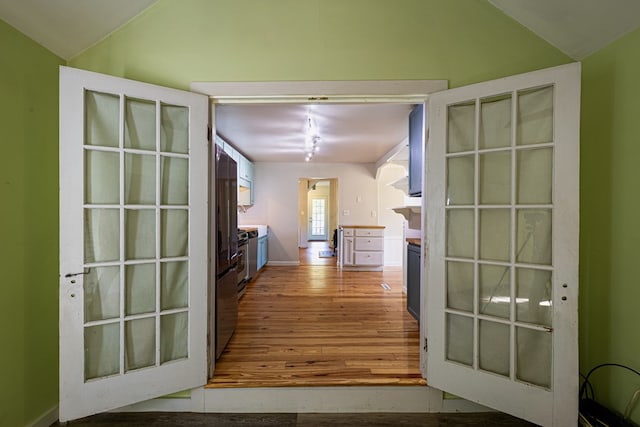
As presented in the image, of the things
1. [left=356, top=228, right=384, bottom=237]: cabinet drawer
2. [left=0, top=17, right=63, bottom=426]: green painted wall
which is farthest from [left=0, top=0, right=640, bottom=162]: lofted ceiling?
[left=356, top=228, right=384, bottom=237]: cabinet drawer

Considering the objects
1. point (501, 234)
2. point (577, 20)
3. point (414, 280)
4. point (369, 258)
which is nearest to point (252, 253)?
point (369, 258)

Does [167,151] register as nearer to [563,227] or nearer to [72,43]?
[72,43]

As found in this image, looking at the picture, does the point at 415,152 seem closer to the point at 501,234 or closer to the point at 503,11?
the point at 503,11

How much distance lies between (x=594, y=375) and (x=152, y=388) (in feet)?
8.80

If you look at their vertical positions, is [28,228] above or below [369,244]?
above

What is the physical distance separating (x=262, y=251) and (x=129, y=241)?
158 inches

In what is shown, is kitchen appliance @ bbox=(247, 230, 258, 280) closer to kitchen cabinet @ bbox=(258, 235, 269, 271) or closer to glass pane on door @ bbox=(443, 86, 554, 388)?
kitchen cabinet @ bbox=(258, 235, 269, 271)

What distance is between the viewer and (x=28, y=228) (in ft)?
4.96

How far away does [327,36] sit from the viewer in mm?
1733

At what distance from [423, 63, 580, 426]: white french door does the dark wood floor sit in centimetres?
25

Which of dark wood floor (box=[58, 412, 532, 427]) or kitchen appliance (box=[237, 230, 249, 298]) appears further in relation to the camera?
kitchen appliance (box=[237, 230, 249, 298])

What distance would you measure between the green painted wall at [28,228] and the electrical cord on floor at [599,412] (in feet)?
10.3

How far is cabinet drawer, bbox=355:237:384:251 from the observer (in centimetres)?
548

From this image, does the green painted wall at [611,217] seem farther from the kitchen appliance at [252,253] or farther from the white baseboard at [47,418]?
the kitchen appliance at [252,253]
